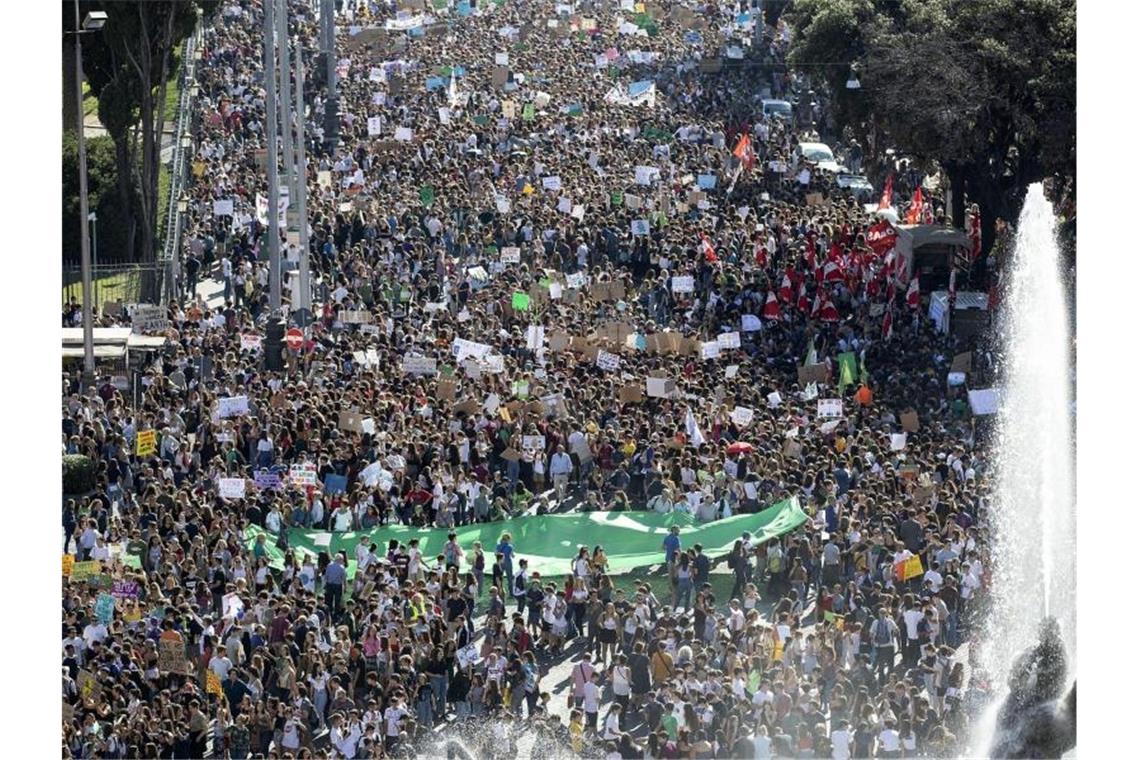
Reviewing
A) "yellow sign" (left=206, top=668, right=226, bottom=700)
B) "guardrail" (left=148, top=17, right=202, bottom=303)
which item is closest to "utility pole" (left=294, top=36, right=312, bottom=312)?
"guardrail" (left=148, top=17, right=202, bottom=303)

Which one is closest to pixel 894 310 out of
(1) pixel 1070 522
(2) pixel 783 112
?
(1) pixel 1070 522

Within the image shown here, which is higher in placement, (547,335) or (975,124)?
(975,124)

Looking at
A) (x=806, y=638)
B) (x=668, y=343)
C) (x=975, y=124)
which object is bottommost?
(x=806, y=638)

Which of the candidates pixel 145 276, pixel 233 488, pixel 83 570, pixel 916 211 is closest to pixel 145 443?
pixel 233 488

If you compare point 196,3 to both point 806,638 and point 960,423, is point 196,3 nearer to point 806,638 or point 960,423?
point 960,423

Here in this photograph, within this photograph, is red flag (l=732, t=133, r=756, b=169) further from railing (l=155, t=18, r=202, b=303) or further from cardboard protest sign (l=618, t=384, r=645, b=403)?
cardboard protest sign (l=618, t=384, r=645, b=403)

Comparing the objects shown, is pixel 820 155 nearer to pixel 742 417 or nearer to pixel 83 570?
pixel 742 417

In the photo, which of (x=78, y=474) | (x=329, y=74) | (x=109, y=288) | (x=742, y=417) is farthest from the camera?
(x=329, y=74)
